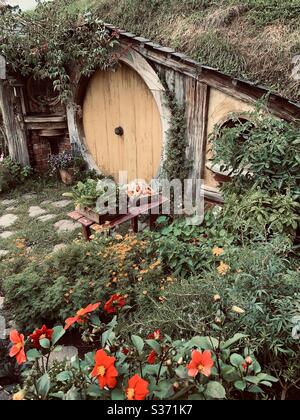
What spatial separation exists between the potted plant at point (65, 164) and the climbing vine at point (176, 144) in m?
2.35

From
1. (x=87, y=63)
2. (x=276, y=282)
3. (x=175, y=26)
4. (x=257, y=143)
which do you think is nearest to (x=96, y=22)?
(x=87, y=63)

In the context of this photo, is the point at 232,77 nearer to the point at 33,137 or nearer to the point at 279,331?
the point at 279,331

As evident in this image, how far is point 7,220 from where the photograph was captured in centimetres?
567

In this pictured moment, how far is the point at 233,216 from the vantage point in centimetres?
342

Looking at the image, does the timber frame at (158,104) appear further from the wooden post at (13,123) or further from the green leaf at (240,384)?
the green leaf at (240,384)

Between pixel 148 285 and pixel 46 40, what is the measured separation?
429 cm

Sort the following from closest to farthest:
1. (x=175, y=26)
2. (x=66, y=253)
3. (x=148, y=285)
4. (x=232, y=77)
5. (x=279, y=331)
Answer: (x=279, y=331) < (x=148, y=285) < (x=66, y=253) < (x=232, y=77) < (x=175, y=26)

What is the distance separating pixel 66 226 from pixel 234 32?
140 inches

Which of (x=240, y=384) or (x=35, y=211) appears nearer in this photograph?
(x=240, y=384)

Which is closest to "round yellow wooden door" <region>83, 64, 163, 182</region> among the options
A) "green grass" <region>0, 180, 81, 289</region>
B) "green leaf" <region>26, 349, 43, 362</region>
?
"green grass" <region>0, 180, 81, 289</region>

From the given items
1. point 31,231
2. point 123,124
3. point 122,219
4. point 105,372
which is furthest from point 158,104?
point 105,372

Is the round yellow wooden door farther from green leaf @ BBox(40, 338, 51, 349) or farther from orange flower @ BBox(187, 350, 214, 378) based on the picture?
orange flower @ BBox(187, 350, 214, 378)

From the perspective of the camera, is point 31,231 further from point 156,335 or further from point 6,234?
point 156,335
